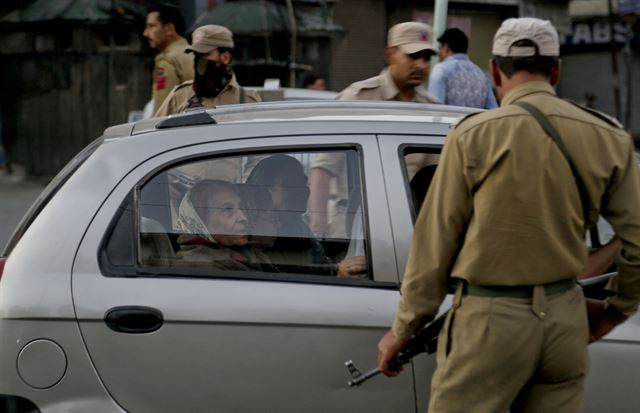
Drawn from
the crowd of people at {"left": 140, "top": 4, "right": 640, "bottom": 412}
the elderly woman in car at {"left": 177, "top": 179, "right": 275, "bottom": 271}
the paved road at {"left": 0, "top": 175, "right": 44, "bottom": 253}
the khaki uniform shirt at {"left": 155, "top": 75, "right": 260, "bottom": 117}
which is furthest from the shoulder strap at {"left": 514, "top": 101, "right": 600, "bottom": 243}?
the paved road at {"left": 0, "top": 175, "right": 44, "bottom": 253}

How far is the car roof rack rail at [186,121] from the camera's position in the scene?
3.88m

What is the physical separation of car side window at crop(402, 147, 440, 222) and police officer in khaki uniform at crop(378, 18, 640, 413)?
1.94 feet

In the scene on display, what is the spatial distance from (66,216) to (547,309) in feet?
5.09

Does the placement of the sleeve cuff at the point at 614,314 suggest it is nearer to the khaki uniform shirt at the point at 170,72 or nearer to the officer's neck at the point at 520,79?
the officer's neck at the point at 520,79

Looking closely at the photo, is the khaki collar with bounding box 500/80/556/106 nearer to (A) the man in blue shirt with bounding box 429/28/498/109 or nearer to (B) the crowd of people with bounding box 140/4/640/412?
(B) the crowd of people with bounding box 140/4/640/412

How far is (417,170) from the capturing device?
400 centimetres

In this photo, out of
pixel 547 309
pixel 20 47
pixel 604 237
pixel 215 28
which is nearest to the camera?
pixel 547 309

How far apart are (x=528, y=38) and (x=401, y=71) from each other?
2840 mm

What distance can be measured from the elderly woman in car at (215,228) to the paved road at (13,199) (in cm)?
794

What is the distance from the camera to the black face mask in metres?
6.22

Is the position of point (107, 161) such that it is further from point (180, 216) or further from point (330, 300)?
point (330, 300)

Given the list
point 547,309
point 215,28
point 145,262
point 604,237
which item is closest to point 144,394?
point 145,262

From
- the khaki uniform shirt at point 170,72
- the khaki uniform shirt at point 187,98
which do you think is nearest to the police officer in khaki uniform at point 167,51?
the khaki uniform shirt at point 170,72

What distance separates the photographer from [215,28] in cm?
625
